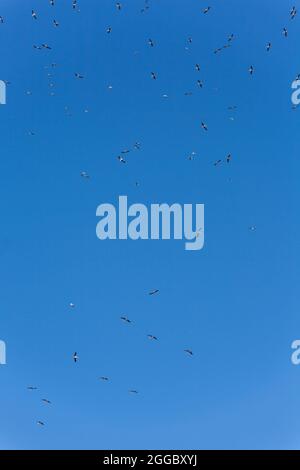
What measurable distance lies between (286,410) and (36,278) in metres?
0.85

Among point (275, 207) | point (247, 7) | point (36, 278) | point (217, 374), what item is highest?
point (247, 7)

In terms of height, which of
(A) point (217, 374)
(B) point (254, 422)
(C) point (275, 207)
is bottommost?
(B) point (254, 422)

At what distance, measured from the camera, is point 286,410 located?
5.08ft

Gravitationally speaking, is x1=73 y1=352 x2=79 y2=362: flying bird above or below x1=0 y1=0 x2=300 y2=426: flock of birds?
below

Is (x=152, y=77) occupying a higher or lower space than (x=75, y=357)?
higher

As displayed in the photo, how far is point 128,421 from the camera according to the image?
5.13 ft

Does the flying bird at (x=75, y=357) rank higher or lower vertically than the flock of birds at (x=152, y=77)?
lower
